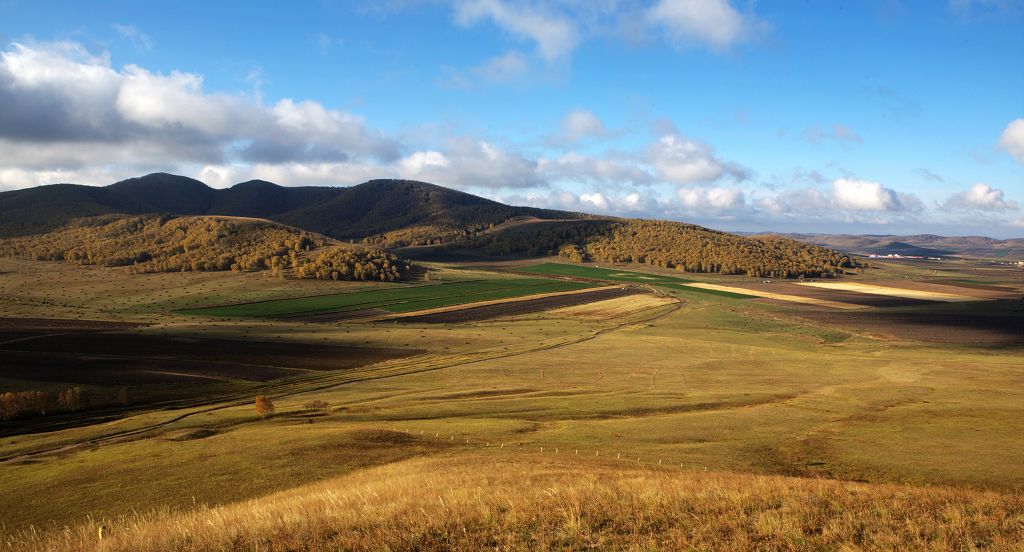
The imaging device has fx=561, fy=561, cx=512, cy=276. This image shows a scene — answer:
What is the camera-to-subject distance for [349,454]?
33.2 m

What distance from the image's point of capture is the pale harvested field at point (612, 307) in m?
119

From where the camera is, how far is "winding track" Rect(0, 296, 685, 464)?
3741cm

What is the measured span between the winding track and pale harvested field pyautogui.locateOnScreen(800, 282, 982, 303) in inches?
4027

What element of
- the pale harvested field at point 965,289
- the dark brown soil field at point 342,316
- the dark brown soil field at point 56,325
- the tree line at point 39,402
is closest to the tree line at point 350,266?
the dark brown soil field at point 342,316

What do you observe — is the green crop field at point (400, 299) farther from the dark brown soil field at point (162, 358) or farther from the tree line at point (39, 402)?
the tree line at point (39, 402)

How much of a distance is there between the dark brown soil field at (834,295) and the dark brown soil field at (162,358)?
111m

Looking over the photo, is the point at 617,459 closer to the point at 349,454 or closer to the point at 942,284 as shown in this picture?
the point at 349,454

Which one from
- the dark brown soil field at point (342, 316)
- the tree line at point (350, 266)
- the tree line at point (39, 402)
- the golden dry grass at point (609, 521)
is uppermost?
the tree line at point (350, 266)

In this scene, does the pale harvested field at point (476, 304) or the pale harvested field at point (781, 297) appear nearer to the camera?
the pale harvested field at point (476, 304)

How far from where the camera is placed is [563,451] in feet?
114

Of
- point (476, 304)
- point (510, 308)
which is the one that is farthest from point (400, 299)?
point (510, 308)

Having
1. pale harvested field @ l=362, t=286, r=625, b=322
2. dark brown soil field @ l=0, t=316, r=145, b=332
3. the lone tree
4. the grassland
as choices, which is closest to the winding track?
the grassland

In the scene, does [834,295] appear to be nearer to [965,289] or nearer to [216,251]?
[965,289]

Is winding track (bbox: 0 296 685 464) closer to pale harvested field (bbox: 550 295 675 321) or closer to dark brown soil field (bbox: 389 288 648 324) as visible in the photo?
pale harvested field (bbox: 550 295 675 321)
